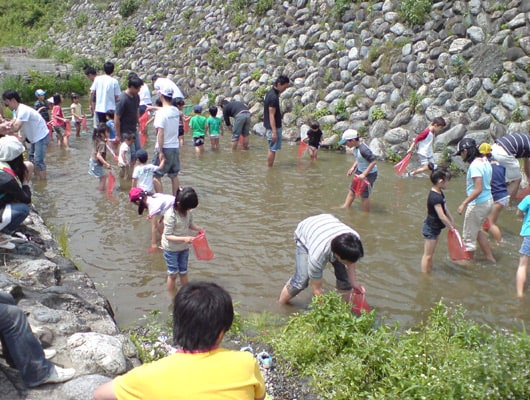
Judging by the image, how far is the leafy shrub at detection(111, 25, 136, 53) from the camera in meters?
24.2

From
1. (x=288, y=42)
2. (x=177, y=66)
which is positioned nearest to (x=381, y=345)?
(x=288, y=42)

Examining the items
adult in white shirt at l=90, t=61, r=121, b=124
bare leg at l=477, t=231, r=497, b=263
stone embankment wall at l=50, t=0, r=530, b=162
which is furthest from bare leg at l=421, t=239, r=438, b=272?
adult in white shirt at l=90, t=61, r=121, b=124

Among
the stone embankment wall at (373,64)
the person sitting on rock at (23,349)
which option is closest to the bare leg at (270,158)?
the stone embankment wall at (373,64)

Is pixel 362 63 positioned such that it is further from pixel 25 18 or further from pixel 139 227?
pixel 25 18

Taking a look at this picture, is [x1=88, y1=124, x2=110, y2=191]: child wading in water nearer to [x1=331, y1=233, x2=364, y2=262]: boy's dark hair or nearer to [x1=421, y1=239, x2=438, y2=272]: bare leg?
[x1=421, y1=239, x2=438, y2=272]: bare leg

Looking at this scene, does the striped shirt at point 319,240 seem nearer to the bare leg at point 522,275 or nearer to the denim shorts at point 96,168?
the bare leg at point 522,275

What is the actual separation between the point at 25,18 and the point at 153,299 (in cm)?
3299

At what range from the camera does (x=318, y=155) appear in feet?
42.2

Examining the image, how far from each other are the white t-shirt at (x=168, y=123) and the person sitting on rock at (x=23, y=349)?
15.7ft

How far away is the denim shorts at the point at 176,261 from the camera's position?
600 cm

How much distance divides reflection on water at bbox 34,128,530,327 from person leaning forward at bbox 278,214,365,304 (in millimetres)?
586

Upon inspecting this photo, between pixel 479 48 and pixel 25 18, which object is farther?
pixel 25 18

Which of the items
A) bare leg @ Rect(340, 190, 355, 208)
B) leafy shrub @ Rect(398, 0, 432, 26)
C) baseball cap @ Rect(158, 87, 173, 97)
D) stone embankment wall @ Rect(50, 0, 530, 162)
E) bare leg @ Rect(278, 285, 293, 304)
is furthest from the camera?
leafy shrub @ Rect(398, 0, 432, 26)

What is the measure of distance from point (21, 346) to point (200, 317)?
172 centimetres
